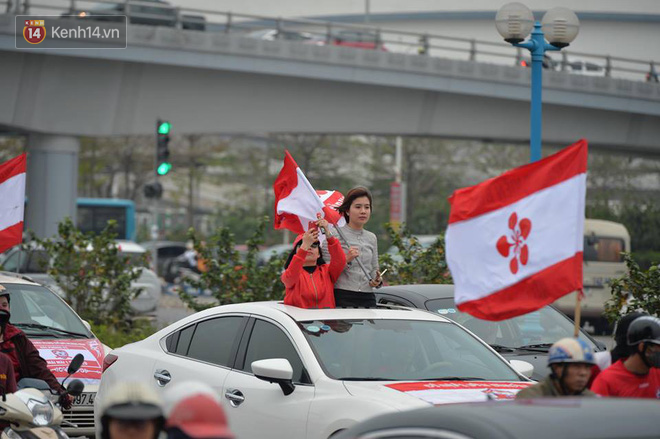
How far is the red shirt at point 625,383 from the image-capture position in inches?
235

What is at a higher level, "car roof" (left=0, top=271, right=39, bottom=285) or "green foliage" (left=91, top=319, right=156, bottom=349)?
"car roof" (left=0, top=271, right=39, bottom=285)

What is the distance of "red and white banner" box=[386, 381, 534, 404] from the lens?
6461 millimetres

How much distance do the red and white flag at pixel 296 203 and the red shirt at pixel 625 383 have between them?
355 cm

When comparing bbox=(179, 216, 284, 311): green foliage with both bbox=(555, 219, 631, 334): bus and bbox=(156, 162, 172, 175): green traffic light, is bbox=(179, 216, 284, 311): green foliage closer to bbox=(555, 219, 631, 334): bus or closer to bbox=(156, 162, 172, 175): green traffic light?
bbox=(156, 162, 172, 175): green traffic light

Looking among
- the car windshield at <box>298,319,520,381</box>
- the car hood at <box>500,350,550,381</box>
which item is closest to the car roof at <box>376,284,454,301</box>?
the car hood at <box>500,350,550,381</box>

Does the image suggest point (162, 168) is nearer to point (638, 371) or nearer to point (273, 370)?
point (273, 370)

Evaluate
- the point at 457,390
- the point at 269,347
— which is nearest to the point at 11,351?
the point at 269,347

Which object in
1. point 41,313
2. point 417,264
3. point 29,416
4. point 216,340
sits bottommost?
point 29,416

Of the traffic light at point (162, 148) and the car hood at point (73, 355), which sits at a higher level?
the traffic light at point (162, 148)

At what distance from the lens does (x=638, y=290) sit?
12.2 m

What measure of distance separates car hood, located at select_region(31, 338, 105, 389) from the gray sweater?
2994 millimetres

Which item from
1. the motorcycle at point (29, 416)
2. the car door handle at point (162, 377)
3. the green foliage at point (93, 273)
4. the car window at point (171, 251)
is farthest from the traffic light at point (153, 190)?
the car window at point (171, 251)

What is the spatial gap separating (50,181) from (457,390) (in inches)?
913

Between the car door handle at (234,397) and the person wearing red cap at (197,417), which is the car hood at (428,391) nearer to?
the car door handle at (234,397)
